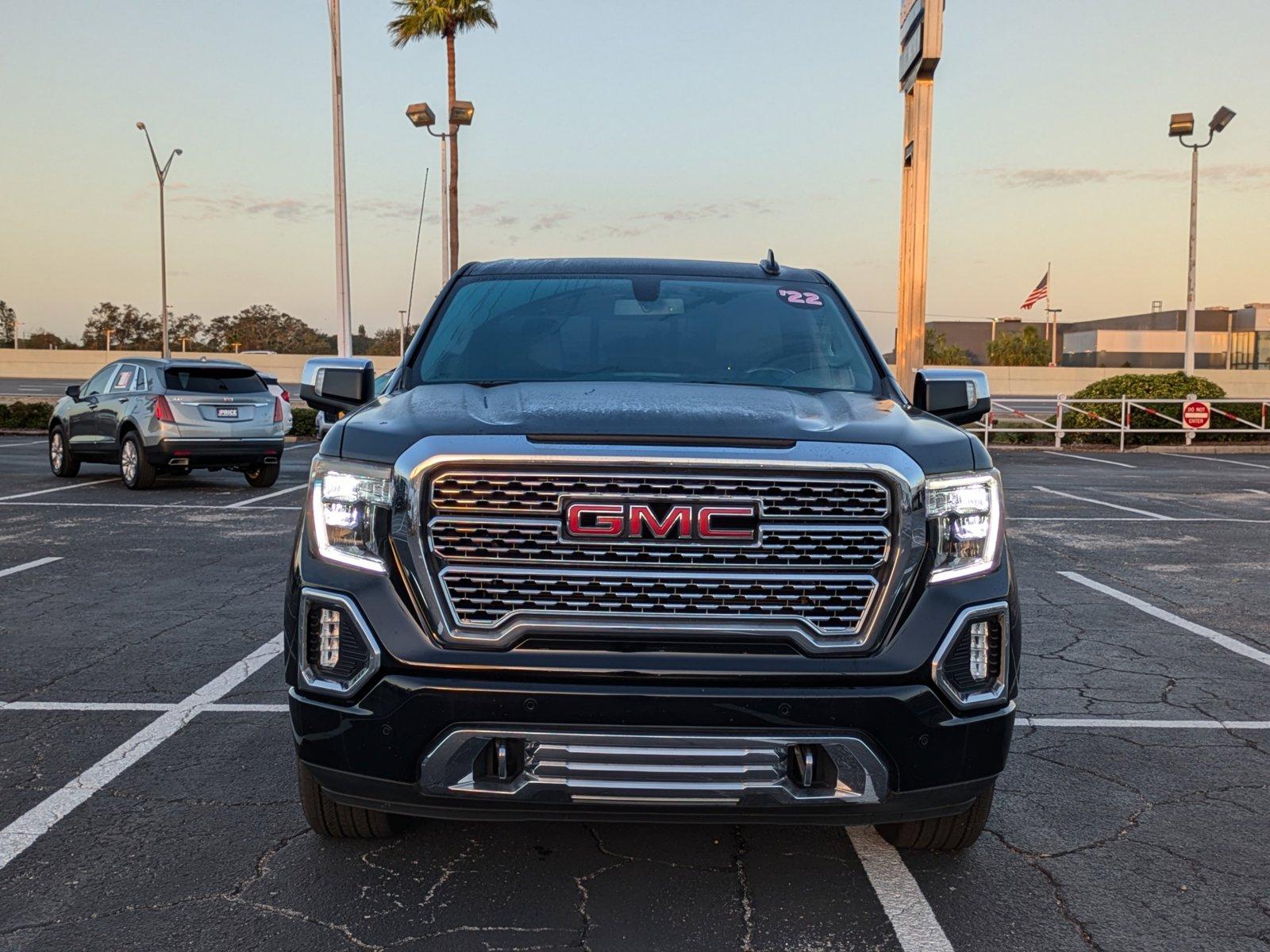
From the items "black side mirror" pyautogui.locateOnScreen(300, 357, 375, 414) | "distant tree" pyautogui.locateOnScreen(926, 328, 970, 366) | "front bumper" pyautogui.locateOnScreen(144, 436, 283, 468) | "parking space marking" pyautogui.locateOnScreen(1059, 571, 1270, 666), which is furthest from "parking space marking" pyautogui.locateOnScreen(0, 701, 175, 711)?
"distant tree" pyautogui.locateOnScreen(926, 328, 970, 366)

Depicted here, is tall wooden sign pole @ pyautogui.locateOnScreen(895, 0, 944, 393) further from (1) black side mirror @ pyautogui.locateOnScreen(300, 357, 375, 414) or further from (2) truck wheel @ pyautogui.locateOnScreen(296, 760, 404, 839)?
(2) truck wheel @ pyautogui.locateOnScreen(296, 760, 404, 839)

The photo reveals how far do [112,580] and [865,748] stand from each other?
708 cm

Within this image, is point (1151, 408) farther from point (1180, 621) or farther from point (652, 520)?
point (652, 520)

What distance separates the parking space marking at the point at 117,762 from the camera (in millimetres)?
3857

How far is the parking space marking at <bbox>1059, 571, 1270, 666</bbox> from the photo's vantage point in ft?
21.9

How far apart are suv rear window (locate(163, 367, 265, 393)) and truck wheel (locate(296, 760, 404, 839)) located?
12136 millimetres

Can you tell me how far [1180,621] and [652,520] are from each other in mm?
5669

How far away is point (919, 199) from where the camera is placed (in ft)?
56.7

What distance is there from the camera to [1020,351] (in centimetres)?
10144

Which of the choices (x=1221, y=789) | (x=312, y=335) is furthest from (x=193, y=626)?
(x=312, y=335)

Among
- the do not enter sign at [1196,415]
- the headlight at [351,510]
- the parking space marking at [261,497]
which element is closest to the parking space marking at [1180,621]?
the headlight at [351,510]

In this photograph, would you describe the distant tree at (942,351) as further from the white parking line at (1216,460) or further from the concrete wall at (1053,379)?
the white parking line at (1216,460)

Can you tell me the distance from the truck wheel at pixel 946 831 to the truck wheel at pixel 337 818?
156cm

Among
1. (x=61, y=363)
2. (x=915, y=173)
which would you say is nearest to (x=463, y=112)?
(x=915, y=173)
